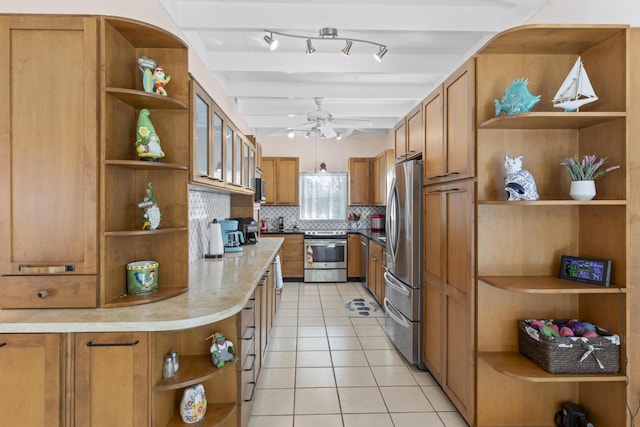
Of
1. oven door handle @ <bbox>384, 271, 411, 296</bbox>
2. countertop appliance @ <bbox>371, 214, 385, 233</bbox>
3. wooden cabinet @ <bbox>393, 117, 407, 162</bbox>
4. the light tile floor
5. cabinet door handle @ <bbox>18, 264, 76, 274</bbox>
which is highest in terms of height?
wooden cabinet @ <bbox>393, 117, 407, 162</bbox>

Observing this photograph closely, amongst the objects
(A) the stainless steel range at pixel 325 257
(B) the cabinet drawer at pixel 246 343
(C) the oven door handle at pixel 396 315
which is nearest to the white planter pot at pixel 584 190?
(C) the oven door handle at pixel 396 315

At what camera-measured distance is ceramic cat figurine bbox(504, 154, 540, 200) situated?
1.85 meters

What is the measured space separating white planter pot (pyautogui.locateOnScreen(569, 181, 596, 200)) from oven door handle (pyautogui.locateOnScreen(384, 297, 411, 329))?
169 cm

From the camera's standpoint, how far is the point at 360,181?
21.4 ft

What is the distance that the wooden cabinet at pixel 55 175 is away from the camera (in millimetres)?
1603

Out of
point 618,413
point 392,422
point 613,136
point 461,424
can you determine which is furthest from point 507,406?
point 613,136

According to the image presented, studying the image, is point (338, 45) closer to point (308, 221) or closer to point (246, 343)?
point (246, 343)

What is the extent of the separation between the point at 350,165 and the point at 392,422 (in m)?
4.84

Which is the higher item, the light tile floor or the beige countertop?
the beige countertop

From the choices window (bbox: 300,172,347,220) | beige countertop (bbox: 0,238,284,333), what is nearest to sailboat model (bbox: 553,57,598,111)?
beige countertop (bbox: 0,238,284,333)

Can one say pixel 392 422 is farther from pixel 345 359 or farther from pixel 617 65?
pixel 617 65

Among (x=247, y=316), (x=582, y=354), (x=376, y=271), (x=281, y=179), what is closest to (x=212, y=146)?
(x=247, y=316)

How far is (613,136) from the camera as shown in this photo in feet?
5.96

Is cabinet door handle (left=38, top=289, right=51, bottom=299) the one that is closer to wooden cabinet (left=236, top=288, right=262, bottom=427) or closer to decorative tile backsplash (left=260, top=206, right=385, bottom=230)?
wooden cabinet (left=236, top=288, right=262, bottom=427)
